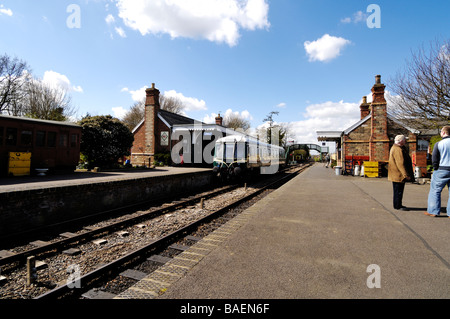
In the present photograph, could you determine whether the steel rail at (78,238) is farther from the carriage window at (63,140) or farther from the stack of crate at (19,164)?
the carriage window at (63,140)

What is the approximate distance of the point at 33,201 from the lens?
555cm

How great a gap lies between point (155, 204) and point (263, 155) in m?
11.1

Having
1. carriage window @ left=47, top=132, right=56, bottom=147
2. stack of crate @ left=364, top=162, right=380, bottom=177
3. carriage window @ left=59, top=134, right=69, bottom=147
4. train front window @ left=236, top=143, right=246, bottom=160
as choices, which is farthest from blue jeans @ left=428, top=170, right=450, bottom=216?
carriage window @ left=59, top=134, right=69, bottom=147

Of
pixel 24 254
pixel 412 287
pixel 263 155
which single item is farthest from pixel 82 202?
pixel 263 155

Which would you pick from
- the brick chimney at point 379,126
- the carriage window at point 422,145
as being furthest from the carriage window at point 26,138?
the carriage window at point 422,145

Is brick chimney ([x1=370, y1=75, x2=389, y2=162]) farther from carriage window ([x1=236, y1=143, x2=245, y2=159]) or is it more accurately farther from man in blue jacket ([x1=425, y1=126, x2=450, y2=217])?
man in blue jacket ([x1=425, y1=126, x2=450, y2=217])

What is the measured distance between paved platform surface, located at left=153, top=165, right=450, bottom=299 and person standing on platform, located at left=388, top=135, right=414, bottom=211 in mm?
636

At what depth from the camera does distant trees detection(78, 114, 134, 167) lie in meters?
15.3

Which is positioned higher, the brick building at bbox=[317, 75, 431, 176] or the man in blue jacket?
the brick building at bbox=[317, 75, 431, 176]

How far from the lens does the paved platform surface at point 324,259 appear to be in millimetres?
2533

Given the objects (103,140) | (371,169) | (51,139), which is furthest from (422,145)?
(51,139)

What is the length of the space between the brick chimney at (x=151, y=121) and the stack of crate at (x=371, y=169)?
16.8 m

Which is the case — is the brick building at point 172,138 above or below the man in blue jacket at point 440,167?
above
